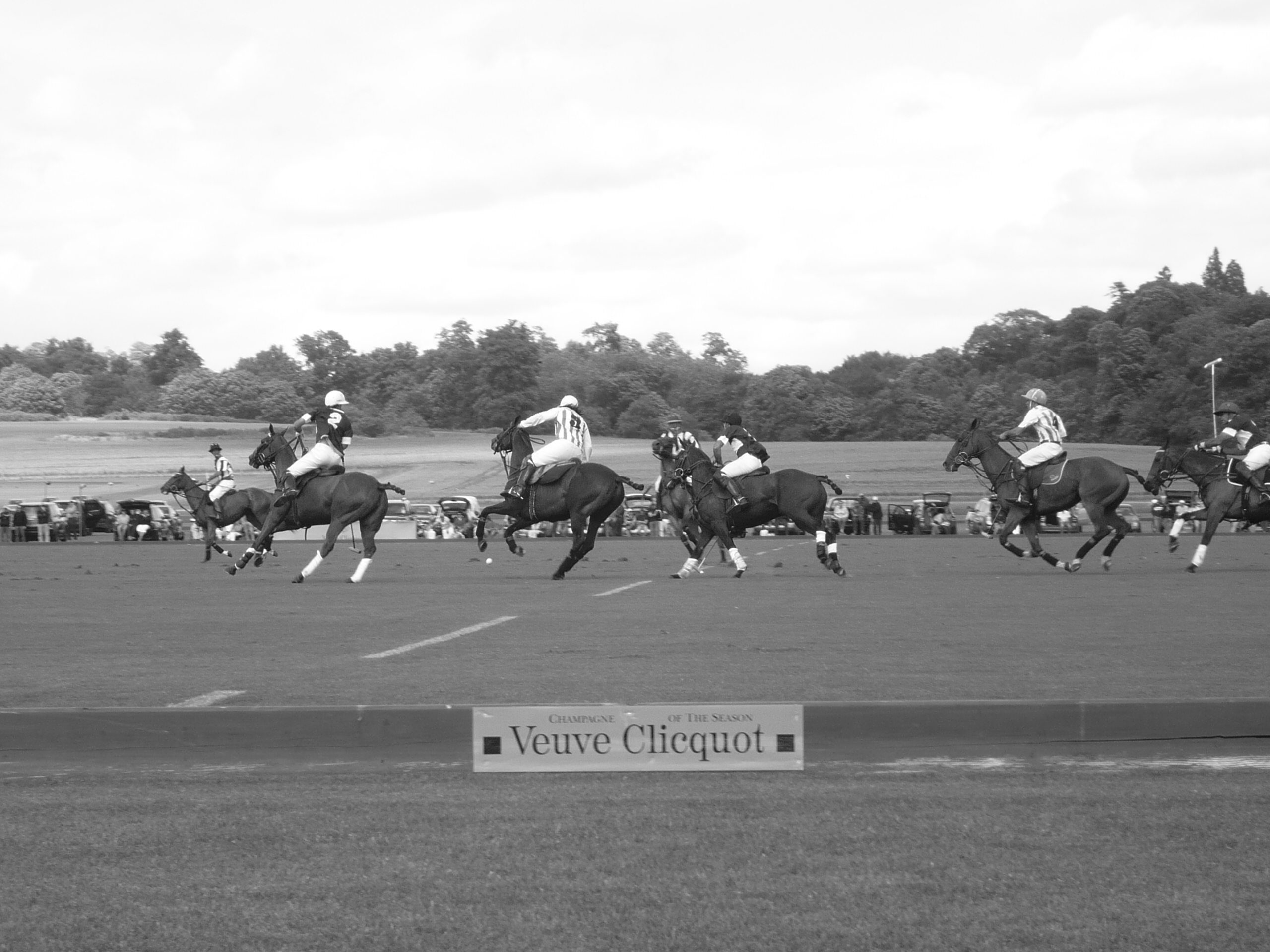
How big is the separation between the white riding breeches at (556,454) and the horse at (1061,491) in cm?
566

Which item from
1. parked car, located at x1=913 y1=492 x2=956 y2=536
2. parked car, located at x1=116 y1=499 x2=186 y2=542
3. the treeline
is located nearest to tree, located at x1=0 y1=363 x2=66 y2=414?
the treeline

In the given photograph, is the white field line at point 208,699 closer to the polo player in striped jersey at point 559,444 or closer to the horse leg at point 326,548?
the horse leg at point 326,548

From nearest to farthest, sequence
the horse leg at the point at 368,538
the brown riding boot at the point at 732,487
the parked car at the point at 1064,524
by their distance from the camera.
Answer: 1. the horse leg at the point at 368,538
2. the brown riding boot at the point at 732,487
3. the parked car at the point at 1064,524

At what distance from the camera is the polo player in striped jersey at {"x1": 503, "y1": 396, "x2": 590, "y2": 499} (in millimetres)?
23438

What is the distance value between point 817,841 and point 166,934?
2127 mm

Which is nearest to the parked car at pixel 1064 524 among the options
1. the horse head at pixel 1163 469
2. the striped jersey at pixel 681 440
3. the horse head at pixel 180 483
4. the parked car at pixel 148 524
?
the horse head at pixel 1163 469

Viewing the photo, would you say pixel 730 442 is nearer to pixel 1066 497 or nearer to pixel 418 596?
pixel 1066 497

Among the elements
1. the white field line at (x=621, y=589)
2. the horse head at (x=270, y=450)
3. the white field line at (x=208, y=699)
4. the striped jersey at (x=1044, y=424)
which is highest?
the striped jersey at (x=1044, y=424)

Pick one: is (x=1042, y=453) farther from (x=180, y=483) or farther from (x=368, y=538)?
(x=180, y=483)

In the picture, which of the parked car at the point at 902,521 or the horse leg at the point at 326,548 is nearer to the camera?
the horse leg at the point at 326,548

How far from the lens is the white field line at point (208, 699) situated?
26.5 ft

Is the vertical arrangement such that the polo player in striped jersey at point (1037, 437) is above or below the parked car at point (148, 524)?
above

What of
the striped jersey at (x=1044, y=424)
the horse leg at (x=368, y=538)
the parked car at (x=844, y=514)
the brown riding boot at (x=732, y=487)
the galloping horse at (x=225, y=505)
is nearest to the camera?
the horse leg at (x=368, y=538)

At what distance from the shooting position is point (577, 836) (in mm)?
5547
